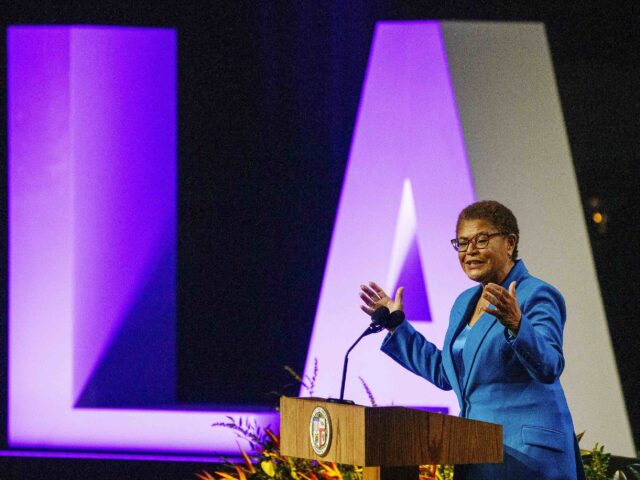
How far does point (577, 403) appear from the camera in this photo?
449 centimetres

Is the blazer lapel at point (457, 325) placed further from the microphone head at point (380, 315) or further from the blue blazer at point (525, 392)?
the microphone head at point (380, 315)

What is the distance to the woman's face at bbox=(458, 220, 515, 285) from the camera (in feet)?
7.89

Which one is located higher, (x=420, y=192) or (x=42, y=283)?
(x=420, y=192)

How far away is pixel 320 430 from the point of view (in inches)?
81.8

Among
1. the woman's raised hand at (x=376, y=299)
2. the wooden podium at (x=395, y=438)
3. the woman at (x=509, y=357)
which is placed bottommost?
the wooden podium at (x=395, y=438)

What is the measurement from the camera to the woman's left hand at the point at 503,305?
2029 millimetres

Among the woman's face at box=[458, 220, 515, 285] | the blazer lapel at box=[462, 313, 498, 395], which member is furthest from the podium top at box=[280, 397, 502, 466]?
the woman's face at box=[458, 220, 515, 285]

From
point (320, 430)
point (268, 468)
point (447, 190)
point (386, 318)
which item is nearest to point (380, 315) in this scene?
point (386, 318)

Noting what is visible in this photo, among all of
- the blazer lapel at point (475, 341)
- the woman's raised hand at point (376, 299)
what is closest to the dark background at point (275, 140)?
the woman's raised hand at point (376, 299)

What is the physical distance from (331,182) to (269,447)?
5.74 ft

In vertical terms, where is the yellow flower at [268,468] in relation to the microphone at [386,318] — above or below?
below

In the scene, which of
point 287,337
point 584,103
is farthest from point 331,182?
point 584,103

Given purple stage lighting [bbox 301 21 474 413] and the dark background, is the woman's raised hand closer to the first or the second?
purple stage lighting [bbox 301 21 474 413]

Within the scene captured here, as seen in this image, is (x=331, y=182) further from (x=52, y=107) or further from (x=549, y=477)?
(x=549, y=477)
